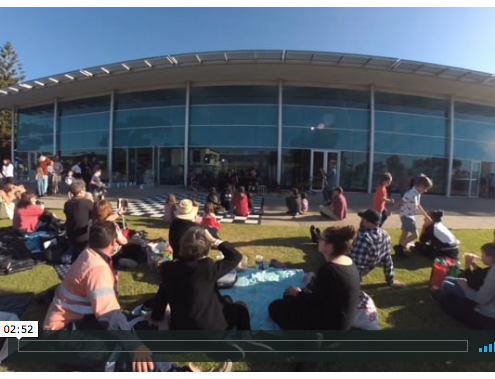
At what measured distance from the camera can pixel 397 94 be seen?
16.5 m

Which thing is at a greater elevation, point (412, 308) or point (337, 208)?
point (337, 208)

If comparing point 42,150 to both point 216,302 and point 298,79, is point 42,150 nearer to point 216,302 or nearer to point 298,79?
point 298,79

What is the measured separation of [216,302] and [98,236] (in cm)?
113

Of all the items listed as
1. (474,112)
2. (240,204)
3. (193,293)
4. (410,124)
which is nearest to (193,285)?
(193,293)

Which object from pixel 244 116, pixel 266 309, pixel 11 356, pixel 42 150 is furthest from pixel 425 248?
pixel 42 150

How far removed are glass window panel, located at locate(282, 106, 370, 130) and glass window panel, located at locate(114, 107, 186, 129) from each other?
6.64m

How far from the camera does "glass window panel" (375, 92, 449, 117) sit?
54.2 ft

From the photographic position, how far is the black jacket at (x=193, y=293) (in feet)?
6.93

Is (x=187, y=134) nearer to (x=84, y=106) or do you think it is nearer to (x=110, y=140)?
(x=110, y=140)

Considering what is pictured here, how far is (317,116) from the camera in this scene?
16359mm

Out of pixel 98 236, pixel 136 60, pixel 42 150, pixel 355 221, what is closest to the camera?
pixel 98 236

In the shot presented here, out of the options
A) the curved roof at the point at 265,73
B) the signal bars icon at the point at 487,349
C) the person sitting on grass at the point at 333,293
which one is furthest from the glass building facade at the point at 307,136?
the person sitting on grass at the point at 333,293

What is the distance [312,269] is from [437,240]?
2.37 m

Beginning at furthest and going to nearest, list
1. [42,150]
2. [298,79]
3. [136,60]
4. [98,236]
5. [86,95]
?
[42,150] → [86,95] → [298,79] → [136,60] → [98,236]
